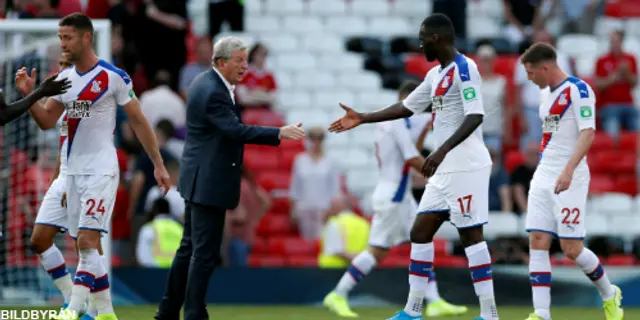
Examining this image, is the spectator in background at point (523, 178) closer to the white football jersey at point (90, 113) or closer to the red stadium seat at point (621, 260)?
the red stadium seat at point (621, 260)

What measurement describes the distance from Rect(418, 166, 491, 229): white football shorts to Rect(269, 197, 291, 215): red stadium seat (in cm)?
694

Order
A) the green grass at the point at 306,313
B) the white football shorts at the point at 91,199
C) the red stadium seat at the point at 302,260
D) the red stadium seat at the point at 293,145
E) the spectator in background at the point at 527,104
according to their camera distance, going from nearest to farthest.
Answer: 1. the white football shorts at the point at 91,199
2. the green grass at the point at 306,313
3. the red stadium seat at the point at 302,260
4. the spectator in background at the point at 527,104
5. the red stadium seat at the point at 293,145

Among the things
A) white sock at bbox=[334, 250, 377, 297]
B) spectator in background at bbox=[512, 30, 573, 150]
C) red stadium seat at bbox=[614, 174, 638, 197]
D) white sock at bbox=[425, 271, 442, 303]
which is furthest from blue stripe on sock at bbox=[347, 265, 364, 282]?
red stadium seat at bbox=[614, 174, 638, 197]

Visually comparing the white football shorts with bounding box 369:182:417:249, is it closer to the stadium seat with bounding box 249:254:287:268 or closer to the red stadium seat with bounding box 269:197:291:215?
the stadium seat with bounding box 249:254:287:268

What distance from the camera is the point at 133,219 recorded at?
15016 millimetres

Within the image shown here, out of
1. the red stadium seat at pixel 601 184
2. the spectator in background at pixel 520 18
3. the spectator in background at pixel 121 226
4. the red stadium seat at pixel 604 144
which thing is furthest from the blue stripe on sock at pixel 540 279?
the spectator in background at pixel 520 18

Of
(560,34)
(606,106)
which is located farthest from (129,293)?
(560,34)

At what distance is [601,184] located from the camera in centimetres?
1791

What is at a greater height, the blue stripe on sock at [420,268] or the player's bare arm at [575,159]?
the player's bare arm at [575,159]

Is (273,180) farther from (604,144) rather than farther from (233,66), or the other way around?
(233,66)

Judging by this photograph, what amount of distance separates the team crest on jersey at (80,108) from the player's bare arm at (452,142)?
2.64m

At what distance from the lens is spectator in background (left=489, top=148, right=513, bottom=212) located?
16.3 meters

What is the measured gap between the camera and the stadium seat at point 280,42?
65.3ft

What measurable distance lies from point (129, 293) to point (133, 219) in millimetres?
1217
